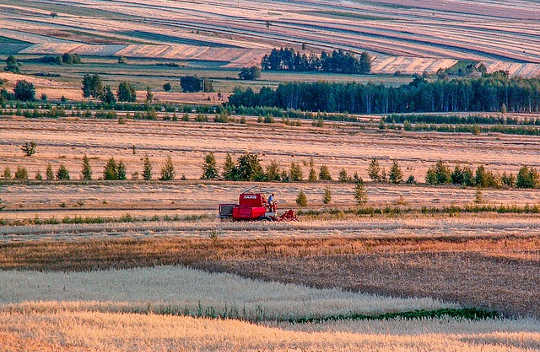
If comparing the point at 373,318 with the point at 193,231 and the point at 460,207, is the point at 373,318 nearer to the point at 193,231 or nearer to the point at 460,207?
the point at 193,231

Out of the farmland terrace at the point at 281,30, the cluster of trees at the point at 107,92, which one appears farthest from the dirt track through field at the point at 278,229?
the farmland terrace at the point at 281,30

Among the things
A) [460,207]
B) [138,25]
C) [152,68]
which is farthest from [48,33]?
[460,207]

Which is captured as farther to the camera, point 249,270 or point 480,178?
point 480,178

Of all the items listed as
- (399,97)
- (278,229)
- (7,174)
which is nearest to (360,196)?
(278,229)

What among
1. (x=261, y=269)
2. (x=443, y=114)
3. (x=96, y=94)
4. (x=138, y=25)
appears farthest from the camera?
(x=138, y=25)

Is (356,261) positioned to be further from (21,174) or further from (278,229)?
(21,174)

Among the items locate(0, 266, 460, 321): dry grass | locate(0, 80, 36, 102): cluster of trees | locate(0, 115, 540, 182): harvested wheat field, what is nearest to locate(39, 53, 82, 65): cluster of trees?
locate(0, 80, 36, 102): cluster of trees

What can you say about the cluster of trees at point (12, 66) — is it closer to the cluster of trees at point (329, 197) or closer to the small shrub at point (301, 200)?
the cluster of trees at point (329, 197)
